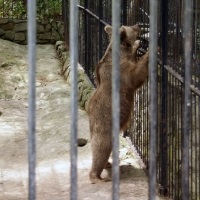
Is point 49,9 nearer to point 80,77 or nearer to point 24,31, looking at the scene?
point 24,31

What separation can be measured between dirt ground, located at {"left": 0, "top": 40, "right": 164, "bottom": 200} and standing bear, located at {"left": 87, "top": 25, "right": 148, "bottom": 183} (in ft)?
1.13

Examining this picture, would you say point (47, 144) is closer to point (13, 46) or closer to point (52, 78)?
point (52, 78)

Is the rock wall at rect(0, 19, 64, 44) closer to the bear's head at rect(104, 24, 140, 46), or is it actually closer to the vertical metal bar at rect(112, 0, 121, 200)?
the bear's head at rect(104, 24, 140, 46)

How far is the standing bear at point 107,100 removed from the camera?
24.1 feet

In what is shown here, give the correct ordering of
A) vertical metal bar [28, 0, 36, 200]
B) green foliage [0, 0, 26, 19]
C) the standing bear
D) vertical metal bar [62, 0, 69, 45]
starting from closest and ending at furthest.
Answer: vertical metal bar [28, 0, 36, 200] < the standing bear < vertical metal bar [62, 0, 69, 45] < green foliage [0, 0, 26, 19]

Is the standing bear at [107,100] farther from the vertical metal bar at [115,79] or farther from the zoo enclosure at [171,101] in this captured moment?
the vertical metal bar at [115,79]

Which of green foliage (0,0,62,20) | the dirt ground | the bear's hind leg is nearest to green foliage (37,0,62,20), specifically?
green foliage (0,0,62,20)

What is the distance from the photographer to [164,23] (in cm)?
644

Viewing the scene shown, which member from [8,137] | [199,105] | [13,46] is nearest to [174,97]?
[199,105]

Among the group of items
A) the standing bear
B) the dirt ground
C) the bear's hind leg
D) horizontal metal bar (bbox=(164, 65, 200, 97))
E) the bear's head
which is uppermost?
the bear's head

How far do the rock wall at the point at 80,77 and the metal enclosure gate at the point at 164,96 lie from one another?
159cm

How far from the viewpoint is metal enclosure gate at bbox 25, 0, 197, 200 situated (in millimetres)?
3072

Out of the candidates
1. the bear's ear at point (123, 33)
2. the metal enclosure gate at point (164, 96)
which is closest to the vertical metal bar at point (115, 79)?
the metal enclosure gate at point (164, 96)

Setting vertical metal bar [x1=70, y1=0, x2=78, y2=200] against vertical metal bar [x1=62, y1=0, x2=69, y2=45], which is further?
vertical metal bar [x1=62, y1=0, x2=69, y2=45]
